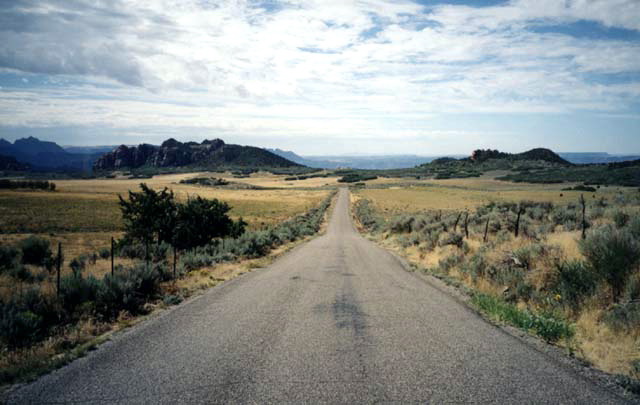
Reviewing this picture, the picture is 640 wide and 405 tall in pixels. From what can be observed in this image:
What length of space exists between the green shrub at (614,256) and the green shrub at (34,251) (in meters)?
24.6

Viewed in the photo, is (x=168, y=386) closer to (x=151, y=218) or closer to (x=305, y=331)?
(x=305, y=331)

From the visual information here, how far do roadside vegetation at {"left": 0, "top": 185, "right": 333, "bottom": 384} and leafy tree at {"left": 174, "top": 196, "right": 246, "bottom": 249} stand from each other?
7 centimetres

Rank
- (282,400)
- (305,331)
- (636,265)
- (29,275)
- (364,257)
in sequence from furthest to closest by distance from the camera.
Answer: (364,257)
(29,275)
(636,265)
(305,331)
(282,400)

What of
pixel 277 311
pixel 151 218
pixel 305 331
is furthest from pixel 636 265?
pixel 151 218

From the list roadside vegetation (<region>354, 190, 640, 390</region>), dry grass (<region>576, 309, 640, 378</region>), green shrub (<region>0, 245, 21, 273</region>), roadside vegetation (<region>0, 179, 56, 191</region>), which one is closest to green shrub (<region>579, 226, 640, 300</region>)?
roadside vegetation (<region>354, 190, 640, 390</region>)

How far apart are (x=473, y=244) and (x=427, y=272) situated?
151 inches

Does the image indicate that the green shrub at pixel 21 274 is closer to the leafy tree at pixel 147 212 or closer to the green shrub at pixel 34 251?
the green shrub at pixel 34 251

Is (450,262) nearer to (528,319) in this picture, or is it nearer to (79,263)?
(528,319)

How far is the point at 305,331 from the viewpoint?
22.5 feet

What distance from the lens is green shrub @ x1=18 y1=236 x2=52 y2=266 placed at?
67.2 ft

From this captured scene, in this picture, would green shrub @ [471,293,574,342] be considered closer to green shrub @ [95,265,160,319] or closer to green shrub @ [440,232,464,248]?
green shrub @ [95,265,160,319]

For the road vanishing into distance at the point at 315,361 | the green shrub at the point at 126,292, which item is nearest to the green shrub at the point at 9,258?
the green shrub at the point at 126,292

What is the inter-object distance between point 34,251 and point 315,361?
2238cm

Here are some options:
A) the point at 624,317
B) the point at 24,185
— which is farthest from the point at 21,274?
the point at 24,185
